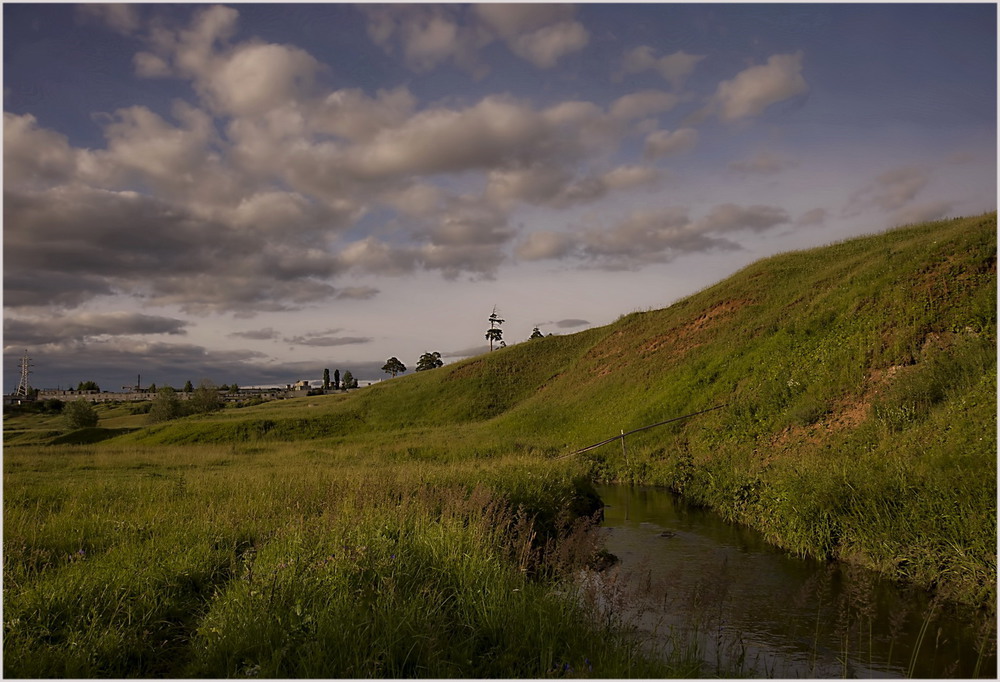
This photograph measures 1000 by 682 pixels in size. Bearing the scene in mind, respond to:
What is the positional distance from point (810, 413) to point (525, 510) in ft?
47.3

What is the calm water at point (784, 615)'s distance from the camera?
862 centimetres

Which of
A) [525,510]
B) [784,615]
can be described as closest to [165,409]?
[525,510]

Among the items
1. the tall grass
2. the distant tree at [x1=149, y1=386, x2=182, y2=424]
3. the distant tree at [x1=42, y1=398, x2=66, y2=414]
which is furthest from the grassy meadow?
the distant tree at [x1=42, y1=398, x2=66, y2=414]

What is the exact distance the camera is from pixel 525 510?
15547 millimetres

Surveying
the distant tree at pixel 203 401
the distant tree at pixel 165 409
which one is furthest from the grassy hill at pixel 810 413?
the distant tree at pixel 203 401

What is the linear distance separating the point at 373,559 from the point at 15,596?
4.61m

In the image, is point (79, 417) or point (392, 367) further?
point (392, 367)

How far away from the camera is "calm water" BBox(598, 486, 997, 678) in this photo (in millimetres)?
8625

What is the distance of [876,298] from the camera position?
1168 inches

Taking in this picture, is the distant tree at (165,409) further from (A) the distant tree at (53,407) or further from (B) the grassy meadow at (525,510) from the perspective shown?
(B) the grassy meadow at (525,510)

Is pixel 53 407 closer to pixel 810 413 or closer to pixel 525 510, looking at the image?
pixel 525 510

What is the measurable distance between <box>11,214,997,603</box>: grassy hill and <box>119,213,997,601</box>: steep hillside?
0.25 feet

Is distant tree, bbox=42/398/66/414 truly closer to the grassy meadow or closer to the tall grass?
the grassy meadow

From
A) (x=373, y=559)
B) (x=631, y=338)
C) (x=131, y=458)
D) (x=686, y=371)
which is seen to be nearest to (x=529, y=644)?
(x=373, y=559)
